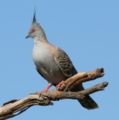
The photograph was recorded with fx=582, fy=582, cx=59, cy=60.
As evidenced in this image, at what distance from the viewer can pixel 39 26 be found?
13.7 m

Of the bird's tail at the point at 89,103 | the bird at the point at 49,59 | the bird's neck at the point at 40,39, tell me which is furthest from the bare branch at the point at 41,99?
the bird's neck at the point at 40,39

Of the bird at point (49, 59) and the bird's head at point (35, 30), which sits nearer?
the bird at point (49, 59)

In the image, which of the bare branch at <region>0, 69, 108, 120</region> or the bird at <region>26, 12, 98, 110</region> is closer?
the bare branch at <region>0, 69, 108, 120</region>

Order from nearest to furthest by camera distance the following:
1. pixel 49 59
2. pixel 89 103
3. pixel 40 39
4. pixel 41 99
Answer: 1. pixel 41 99
2. pixel 89 103
3. pixel 49 59
4. pixel 40 39

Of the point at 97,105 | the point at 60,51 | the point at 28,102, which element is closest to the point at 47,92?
the point at 28,102

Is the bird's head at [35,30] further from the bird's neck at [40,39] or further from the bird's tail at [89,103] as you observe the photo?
the bird's tail at [89,103]

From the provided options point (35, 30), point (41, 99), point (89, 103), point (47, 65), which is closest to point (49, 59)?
point (47, 65)

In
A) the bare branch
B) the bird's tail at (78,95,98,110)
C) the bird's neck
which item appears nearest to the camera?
the bare branch

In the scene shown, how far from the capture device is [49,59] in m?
13.1

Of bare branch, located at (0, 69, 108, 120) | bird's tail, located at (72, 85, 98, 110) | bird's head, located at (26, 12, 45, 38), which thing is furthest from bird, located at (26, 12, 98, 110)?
bare branch, located at (0, 69, 108, 120)

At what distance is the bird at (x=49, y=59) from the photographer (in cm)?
1296

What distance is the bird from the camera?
12961 mm

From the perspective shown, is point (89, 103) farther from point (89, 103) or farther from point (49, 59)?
point (49, 59)

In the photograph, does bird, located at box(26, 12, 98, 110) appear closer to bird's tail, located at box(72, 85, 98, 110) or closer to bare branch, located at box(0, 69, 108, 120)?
bird's tail, located at box(72, 85, 98, 110)
